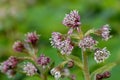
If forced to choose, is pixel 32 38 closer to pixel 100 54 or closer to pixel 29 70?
pixel 29 70

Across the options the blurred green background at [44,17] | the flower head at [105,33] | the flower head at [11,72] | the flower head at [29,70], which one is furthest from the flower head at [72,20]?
the blurred green background at [44,17]

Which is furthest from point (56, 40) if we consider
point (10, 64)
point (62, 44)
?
point (10, 64)

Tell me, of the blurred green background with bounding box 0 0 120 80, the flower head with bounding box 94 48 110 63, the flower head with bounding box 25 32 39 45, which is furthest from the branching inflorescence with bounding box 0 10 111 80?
the blurred green background with bounding box 0 0 120 80

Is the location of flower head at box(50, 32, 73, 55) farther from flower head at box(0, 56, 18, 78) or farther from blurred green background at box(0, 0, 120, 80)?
blurred green background at box(0, 0, 120, 80)

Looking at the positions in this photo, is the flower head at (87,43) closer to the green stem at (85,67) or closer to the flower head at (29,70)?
the green stem at (85,67)

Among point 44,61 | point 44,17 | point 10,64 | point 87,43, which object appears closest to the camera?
point 87,43

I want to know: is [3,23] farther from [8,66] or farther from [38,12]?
[8,66]

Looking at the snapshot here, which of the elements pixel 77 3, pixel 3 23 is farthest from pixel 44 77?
pixel 77 3

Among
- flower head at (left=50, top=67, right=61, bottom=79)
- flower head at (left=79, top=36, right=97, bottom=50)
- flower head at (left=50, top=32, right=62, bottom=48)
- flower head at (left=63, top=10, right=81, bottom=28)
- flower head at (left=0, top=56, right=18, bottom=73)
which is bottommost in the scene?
flower head at (left=50, top=67, right=61, bottom=79)

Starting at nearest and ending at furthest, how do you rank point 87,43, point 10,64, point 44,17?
1. point 87,43
2. point 10,64
3. point 44,17
